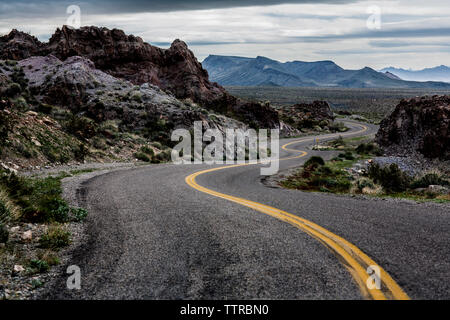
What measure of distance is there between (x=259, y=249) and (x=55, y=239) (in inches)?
140

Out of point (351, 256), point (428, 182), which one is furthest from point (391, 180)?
point (351, 256)

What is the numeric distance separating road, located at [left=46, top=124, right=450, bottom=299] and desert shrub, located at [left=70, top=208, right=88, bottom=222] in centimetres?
34

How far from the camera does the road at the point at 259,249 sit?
13.4 feet

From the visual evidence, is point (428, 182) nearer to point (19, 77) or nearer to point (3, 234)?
point (3, 234)

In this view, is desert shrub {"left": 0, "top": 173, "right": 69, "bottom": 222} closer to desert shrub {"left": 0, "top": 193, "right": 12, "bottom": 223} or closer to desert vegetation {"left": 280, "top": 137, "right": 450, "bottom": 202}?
desert shrub {"left": 0, "top": 193, "right": 12, "bottom": 223}

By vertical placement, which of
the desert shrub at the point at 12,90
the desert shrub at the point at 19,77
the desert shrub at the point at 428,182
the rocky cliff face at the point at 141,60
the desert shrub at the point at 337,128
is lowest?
the desert shrub at the point at 428,182

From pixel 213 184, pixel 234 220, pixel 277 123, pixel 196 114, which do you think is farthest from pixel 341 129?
pixel 234 220

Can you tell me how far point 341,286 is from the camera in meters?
4.05

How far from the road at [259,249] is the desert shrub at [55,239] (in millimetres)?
399

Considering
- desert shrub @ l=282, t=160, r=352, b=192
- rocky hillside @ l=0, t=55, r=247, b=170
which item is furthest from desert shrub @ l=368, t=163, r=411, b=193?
rocky hillside @ l=0, t=55, r=247, b=170

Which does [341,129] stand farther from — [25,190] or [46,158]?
[25,190]

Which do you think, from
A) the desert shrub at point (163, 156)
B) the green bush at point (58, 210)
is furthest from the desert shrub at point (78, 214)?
the desert shrub at point (163, 156)

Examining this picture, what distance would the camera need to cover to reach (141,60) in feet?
146

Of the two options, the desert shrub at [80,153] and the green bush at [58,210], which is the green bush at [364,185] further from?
the desert shrub at [80,153]
